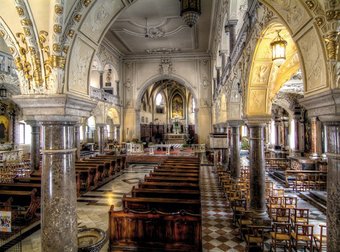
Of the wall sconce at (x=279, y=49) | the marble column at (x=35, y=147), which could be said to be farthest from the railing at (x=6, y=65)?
the wall sconce at (x=279, y=49)

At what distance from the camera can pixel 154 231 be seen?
523 cm

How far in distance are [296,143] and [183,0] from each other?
46.1 ft

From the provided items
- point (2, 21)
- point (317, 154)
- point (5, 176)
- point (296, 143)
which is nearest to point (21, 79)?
point (2, 21)

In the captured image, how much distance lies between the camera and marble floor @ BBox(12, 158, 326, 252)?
5809 millimetres

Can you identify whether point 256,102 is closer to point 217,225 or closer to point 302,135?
point 217,225

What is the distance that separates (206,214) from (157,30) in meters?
15.2

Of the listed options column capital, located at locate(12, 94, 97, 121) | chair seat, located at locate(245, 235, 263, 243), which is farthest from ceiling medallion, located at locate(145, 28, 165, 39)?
chair seat, located at locate(245, 235, 263, 243)

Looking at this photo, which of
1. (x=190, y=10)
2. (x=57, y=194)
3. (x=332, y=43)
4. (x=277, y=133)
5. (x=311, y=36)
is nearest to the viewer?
(x=332, y=43)

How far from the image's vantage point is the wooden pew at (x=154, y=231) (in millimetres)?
5086

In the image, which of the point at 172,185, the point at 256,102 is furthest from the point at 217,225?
the point at 256,102

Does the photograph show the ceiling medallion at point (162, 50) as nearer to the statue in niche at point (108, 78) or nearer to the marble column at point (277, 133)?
the statue in niche at point (108, 78)

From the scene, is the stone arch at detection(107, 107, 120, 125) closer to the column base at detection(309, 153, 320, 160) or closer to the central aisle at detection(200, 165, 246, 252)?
the central aisle at detection(200, 165, 246, 252)

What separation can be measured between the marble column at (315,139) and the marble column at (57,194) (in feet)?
52.9

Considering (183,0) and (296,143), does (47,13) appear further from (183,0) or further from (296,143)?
(296,143)
